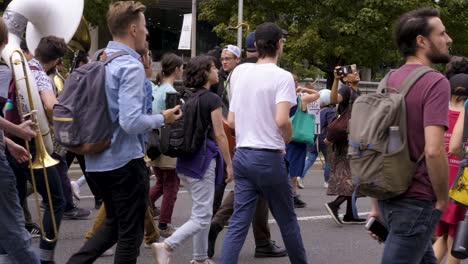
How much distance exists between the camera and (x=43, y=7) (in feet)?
22.9

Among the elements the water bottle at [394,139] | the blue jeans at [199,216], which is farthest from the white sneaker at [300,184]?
the water bottle at [394,139]

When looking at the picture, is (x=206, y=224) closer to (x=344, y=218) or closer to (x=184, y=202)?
(x=344, y=218)

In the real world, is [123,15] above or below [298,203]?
above

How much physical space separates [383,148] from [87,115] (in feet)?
5.53

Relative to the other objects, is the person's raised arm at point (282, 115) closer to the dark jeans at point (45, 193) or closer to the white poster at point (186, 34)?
the dark jeans at point (45, 193)

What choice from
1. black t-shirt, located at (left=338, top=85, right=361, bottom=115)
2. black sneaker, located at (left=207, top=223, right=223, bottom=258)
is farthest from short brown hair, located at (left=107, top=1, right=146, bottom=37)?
black t-shirt, located at (left=338, top=85, right=361, bottom=115)

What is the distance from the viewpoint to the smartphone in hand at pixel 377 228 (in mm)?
4012

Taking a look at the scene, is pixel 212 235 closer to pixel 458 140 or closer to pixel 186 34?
pixel 458 140

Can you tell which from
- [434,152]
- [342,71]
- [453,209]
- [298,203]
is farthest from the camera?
[298,203]

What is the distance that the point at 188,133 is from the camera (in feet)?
19.3

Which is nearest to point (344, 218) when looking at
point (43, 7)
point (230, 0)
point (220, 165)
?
point (220, 165)

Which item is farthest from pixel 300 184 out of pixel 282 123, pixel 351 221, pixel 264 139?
pixel 282 123

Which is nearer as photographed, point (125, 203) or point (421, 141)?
point (421, 141)

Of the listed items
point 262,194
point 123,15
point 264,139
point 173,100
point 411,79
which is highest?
A: point 123,15
